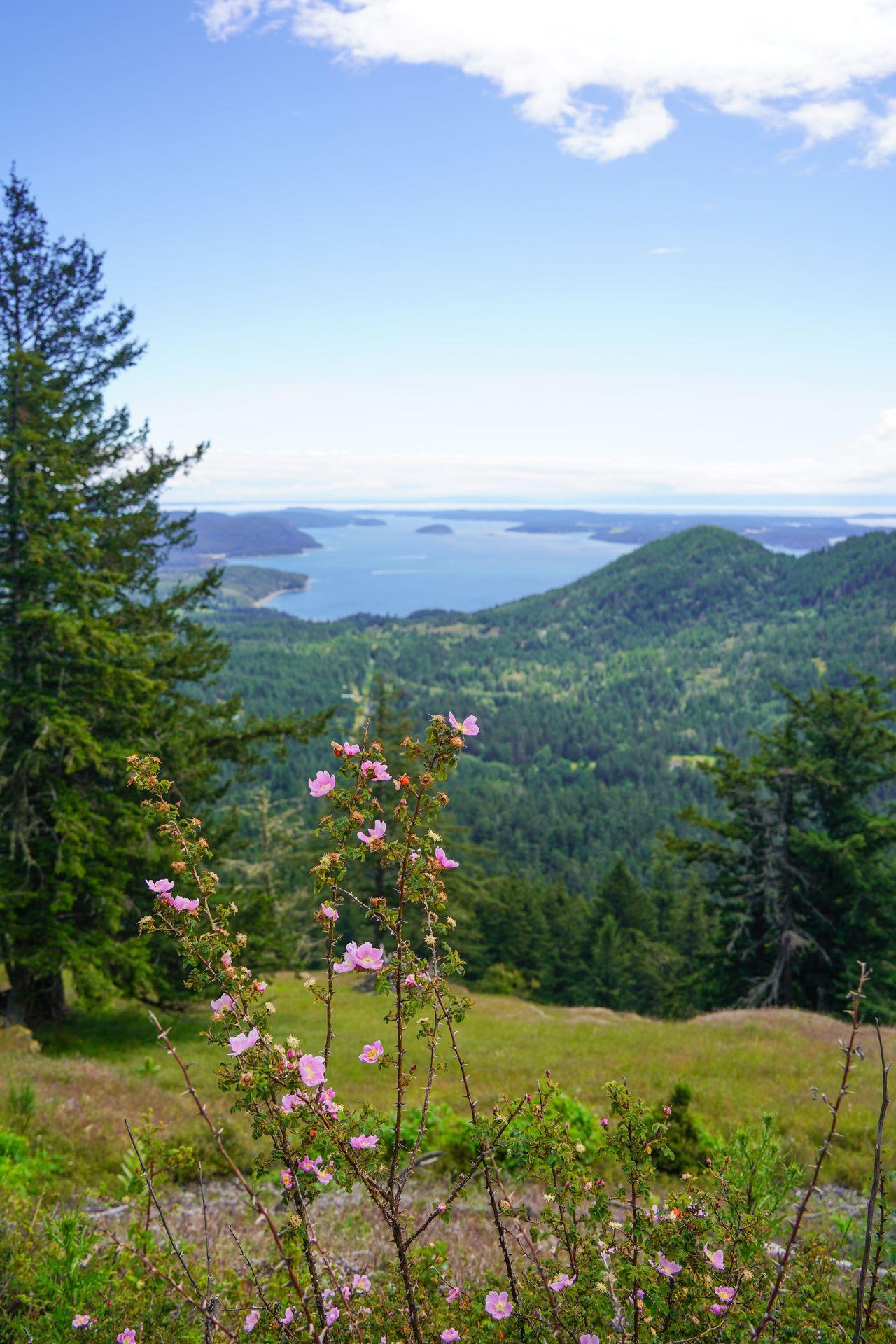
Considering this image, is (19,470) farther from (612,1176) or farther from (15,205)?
(612,1176)

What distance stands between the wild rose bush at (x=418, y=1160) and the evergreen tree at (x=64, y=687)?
Result: 9176 mm

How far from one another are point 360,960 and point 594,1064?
1066 centimetres

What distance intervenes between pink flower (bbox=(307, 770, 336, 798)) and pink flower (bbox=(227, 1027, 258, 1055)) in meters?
0.69

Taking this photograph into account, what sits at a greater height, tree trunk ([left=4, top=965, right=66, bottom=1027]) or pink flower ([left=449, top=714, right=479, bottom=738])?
pink flower ([left=449, top=714, right=479, bottom=738])

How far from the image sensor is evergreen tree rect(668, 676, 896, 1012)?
18672 millimetres

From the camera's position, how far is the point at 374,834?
217 centimetres

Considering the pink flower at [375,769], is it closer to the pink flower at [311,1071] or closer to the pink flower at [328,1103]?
the pink flower at [311,1071]

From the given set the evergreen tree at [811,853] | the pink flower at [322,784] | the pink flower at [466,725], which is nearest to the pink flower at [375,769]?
the pink flower at [322,784]

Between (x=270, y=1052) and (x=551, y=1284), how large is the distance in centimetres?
148

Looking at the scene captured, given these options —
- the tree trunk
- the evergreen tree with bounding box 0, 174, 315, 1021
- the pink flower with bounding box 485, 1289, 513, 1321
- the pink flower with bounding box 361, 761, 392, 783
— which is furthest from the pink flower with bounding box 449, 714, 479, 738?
the tree trunk

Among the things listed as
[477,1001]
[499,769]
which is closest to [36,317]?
[477,1001]

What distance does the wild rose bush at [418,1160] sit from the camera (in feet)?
6.83

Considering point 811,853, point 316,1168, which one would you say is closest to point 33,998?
point 316,1168

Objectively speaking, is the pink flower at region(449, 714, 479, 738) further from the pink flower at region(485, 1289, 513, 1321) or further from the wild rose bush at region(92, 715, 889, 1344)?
the pink flower at region(485, 1289, 513, 1321)
